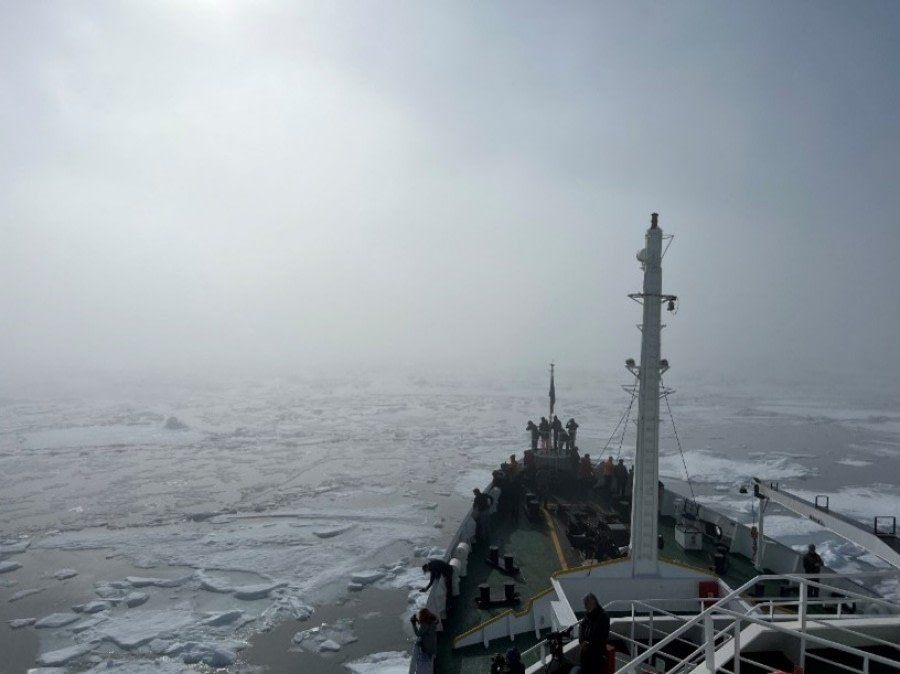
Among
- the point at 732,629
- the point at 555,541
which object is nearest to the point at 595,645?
the point at 732,629

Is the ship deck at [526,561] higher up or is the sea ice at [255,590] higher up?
the ship deck at [526,561]

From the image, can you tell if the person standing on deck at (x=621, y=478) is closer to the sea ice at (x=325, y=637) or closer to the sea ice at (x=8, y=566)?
the sea ice at (x=325, y=637)

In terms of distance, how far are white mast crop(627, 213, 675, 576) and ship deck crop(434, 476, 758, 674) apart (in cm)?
144

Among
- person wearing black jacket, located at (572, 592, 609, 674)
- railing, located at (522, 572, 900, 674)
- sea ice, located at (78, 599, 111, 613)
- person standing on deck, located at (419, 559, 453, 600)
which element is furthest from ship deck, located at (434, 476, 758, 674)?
sea ice, located at (78, 599, 111, 613)

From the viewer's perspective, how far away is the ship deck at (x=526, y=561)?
7891mm

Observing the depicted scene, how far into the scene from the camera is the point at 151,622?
13.7 meters

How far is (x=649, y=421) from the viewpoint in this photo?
822 centimetres

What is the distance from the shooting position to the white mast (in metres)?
8.26

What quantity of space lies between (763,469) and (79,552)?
3192cm

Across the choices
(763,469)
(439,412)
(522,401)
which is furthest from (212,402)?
(763,469)

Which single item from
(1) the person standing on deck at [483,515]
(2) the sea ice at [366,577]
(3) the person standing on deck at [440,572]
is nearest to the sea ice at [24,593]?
(2) the sea ice at [366,577]

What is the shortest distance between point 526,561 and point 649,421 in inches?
159

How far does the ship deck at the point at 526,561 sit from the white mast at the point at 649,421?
1.44 meters

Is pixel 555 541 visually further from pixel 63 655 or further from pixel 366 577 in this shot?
pixel 63 655
